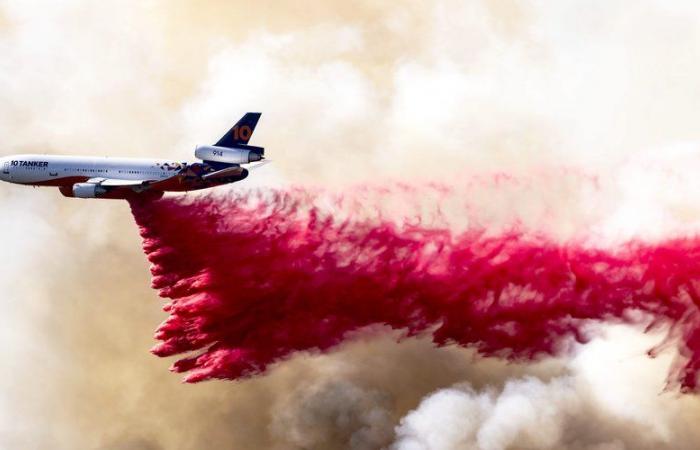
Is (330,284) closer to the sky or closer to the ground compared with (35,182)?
closer to the ground

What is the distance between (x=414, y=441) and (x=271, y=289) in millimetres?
15418

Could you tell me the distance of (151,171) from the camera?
93688 millimetres

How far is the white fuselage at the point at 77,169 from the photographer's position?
93.7m

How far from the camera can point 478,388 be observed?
95.6m

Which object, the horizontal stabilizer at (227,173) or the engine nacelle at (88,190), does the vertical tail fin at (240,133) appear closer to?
the horizontal stabilizer at (227,173)

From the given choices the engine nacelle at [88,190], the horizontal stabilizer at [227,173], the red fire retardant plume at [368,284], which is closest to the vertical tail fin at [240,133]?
the horizontal stabilizer at [227,173]

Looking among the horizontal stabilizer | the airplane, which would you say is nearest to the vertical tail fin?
the airplane

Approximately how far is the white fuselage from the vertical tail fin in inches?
129

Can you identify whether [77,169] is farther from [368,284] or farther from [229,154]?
[368,284]

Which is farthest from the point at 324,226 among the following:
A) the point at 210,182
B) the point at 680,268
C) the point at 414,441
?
the point at 680,268

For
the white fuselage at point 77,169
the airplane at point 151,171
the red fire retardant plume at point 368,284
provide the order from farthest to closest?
the white fuselage at point 77,169 < the airplane at point 151,171 < the red fire retardant plume at point 368,284

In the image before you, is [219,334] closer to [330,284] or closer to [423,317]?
[330,284]

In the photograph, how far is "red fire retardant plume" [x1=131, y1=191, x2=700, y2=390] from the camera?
7712 centimetres

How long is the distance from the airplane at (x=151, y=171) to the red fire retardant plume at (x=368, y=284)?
68.0 inches
